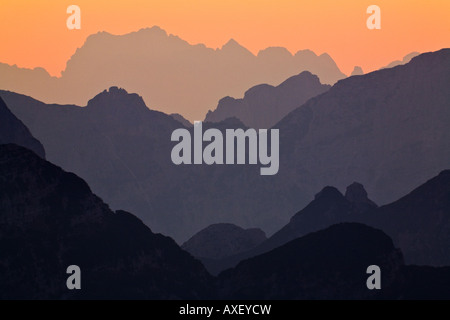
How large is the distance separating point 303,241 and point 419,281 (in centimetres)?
1972

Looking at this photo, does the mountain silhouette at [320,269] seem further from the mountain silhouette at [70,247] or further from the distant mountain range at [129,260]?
the mountain silhouette at [70,247]

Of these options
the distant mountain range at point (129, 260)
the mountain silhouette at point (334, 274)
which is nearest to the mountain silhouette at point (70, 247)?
the distant mountain range at point (129, 260)

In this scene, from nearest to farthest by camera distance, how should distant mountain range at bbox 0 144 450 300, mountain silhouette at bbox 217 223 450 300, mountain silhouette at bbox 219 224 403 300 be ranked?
distant mountain range at bbox 0 144 450 300
mountain silhouette at bbox 217 223 450 300
mountain silhouette at bbox 219 224 403 300

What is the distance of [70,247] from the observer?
146 meters

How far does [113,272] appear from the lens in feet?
470

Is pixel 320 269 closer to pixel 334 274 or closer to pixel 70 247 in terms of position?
pixel 334 274

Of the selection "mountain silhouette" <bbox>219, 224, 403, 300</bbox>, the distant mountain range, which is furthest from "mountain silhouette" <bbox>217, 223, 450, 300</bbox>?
the distant mountain range

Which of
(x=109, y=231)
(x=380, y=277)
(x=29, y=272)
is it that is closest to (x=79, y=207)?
(x=109, y=231)

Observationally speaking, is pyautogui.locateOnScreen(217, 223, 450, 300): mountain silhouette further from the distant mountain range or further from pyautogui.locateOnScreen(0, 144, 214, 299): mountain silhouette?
pyautogui.locateOnScreen(0, 144, 214, 299): mountain silhouette

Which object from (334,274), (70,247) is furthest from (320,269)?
(70,247)

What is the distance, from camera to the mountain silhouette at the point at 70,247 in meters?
139

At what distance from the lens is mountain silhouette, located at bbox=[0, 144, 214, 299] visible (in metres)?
139
